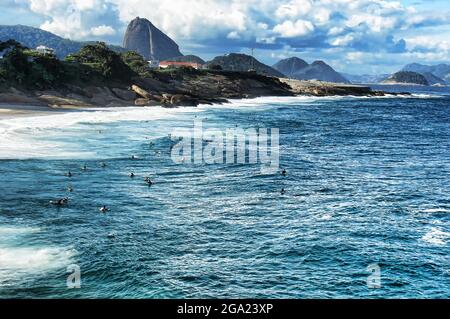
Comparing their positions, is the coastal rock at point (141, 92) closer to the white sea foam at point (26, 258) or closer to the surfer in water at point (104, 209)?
the surfer in water at point (104, 209)

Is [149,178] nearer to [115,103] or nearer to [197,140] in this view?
[197,140]

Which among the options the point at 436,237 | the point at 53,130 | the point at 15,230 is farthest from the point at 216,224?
the point at 53,130

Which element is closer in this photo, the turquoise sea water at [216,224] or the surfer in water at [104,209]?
the turquoise sea water at [216,224]

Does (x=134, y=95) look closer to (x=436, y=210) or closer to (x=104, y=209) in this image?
(x=104, y=209)

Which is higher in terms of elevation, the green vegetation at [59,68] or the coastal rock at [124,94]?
the green vegetation at [59,68]

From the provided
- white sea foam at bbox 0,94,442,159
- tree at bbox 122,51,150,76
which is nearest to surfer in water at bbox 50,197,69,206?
white sea foam at bbox 0,94,442,159

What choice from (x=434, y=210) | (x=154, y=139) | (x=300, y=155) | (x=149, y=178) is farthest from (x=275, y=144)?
(x=434, y=210)

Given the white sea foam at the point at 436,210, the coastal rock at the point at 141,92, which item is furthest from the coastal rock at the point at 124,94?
the white sea foam at the point at 436,210
